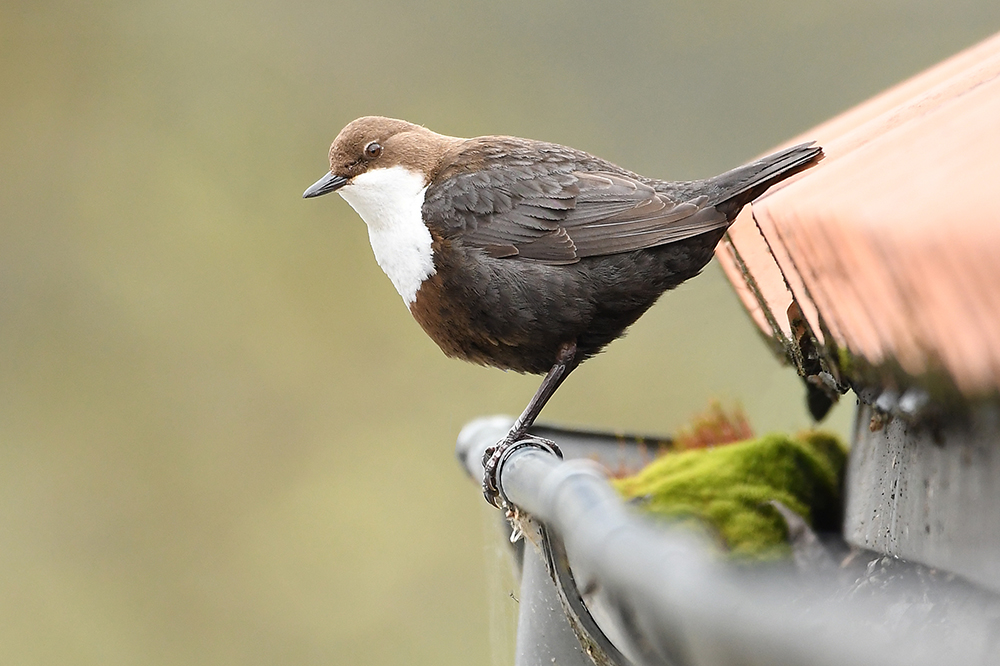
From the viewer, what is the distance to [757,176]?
175 centimetres

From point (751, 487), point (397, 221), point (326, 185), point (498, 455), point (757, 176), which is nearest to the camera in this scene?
point (751, 487)

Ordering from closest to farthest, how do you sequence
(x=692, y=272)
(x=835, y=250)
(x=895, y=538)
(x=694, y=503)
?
(x=835, y=250)
(x=895, y=538)
(x=694, y=503)
(x=692, y=272)

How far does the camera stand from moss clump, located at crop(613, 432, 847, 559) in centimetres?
131

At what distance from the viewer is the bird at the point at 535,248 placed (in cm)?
196

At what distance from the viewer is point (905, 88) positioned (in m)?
1.86

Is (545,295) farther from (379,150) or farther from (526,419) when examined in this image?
(379,150)

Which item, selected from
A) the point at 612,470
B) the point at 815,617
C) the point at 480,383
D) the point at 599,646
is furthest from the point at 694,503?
the point at 480,383

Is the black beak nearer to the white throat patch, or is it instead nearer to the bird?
the white throat patch

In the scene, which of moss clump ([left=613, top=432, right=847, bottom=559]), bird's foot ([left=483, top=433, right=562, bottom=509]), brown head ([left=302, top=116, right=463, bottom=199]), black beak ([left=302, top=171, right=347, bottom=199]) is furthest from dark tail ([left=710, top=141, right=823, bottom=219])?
black beak ([left=302, top=171, right=347, bottom=199])

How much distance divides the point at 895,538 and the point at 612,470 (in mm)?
1071

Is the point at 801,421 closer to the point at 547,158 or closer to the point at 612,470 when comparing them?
the point at 612,470

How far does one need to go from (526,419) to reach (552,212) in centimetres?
42

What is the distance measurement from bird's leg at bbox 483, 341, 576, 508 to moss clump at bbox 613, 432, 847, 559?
0.83 ft

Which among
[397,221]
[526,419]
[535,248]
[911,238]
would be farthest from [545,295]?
[911,238]
